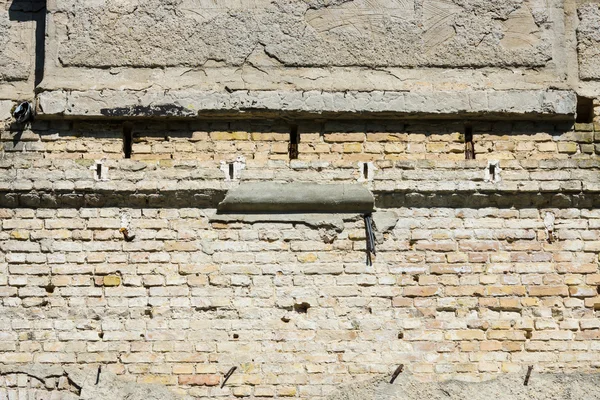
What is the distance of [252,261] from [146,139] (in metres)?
1.09

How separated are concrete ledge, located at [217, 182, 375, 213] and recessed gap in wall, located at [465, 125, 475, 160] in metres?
0.74

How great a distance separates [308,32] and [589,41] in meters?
1.93

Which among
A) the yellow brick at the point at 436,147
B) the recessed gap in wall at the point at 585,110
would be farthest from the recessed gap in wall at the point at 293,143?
the recessed gap in wall at the point at 585,110

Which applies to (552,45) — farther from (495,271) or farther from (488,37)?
(495,271)

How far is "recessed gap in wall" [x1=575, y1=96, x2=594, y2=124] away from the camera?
5.77 meters

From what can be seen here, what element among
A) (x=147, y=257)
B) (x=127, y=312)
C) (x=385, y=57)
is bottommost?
(x=127, y=312)

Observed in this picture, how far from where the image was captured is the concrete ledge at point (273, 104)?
557cm

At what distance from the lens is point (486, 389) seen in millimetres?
5172

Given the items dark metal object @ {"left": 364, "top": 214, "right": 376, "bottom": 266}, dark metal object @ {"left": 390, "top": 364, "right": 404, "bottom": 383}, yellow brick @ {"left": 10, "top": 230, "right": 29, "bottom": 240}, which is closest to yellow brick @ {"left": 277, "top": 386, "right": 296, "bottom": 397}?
dark metal object @ {"left": 390, "top": 364, "right": 404, "bottom": 383}

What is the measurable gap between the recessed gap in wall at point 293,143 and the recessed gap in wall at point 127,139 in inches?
41.3

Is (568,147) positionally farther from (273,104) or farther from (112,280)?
(112,280)

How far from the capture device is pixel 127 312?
5281 millimetres

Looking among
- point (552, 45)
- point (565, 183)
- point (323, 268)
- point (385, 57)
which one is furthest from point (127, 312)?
point (552, 45)

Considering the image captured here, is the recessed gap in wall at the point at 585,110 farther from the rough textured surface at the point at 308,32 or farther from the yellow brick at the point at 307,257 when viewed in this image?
the yellow brick at the point at 307,257
